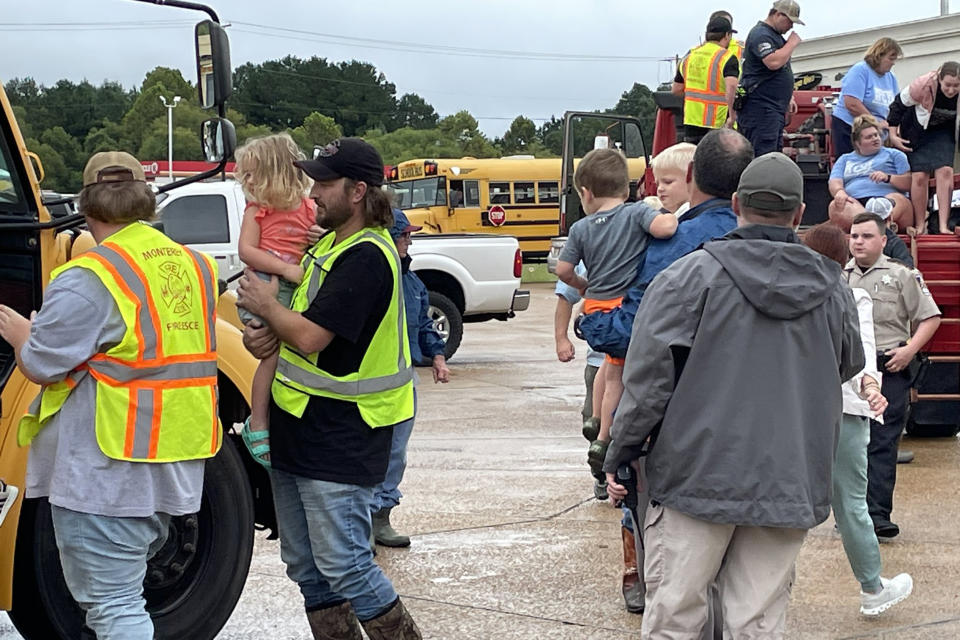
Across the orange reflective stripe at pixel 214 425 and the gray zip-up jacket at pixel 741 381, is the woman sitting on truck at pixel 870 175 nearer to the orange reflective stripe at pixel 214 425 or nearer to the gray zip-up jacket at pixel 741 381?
the gray zip-up jacket at pixel 741 381

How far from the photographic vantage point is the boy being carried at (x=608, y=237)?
4781mm

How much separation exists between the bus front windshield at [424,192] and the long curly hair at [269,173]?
83.5 feet

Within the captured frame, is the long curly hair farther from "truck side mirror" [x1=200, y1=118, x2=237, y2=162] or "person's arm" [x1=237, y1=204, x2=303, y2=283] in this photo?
"truck side mirror" [x1=200, y1=118, x2=237, y2=162]

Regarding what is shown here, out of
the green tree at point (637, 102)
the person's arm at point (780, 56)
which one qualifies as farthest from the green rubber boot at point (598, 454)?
the green tree at point (637, 102)

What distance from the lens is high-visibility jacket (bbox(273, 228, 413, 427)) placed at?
398cm

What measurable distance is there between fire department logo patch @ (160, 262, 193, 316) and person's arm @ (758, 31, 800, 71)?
21.3 feet

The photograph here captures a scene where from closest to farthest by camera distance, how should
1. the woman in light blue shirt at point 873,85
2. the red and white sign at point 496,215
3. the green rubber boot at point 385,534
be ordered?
the green rubber boot at point 385,534
the woman in light blue shirt at point 873,85
the red and white sign at point 496,215

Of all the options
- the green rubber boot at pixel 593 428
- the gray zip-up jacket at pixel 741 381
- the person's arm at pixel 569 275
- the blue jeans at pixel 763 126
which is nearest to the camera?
the gray zip-up jacket at pixel 741 381

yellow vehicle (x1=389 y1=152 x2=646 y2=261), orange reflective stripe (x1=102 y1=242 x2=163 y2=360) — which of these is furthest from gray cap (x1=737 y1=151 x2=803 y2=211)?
yellow vehicle (x1=389 y1=152 x2=646 y2=261)

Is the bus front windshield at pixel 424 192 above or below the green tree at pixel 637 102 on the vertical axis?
below

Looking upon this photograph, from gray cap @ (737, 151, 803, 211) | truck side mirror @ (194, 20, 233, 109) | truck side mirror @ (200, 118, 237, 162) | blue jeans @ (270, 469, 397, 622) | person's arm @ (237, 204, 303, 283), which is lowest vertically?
blue jeans @ (270, 469, 397, 622)

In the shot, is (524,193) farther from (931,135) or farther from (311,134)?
(931,135)

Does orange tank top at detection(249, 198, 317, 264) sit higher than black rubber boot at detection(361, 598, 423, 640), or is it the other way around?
orange tank top at detection(249, 198, 317, 264)

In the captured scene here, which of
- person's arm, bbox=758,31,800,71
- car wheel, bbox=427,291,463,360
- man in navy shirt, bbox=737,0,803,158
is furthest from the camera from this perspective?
car wheel, bbox=427,291,463,360
